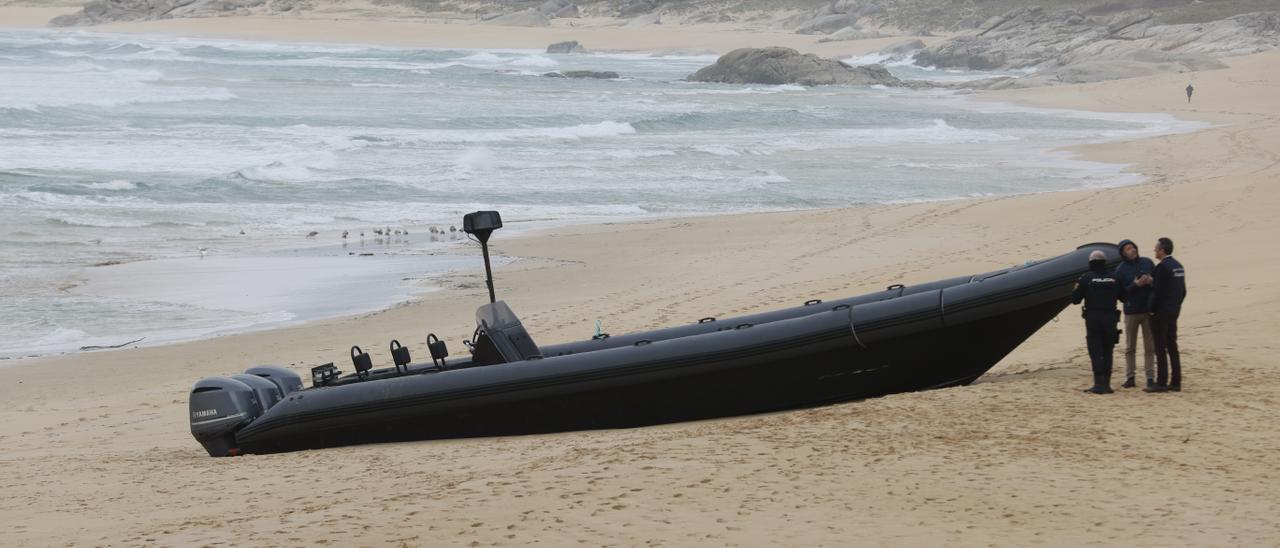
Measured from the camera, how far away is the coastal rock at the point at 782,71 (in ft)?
177

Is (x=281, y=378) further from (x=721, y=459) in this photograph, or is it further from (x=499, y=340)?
(x=721, y=459)

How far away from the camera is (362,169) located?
84.2 ft

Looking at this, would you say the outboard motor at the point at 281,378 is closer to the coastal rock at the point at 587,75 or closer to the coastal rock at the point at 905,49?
the coastal rock at the point at 587,75

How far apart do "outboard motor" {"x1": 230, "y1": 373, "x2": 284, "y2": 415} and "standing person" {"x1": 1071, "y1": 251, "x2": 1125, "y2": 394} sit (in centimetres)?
492

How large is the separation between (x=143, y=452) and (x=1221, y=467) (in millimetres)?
6275

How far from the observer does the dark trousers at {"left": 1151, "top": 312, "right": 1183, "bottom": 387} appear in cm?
789

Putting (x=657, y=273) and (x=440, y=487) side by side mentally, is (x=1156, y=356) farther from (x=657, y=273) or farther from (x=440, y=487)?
(x=657, y=273)

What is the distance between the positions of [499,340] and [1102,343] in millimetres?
3517

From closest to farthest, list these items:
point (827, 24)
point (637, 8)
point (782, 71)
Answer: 1. point (782, 71)
2. point (827, 24)
3. point (637, 8)

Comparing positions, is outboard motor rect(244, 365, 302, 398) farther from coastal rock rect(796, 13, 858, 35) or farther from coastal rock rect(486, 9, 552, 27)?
coastal rock rect(486, 9, 552, 27)

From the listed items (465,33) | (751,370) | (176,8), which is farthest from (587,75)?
(176,8)

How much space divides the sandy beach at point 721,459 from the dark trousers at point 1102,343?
6.6 inches

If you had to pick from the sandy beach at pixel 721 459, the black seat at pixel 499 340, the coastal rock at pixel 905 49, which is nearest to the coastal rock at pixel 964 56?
the coastal rock at pixel 905 49

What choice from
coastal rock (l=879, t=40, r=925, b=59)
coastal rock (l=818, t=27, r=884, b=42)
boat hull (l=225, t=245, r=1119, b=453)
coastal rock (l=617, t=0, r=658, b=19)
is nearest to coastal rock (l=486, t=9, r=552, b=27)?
coastal rock (l=617, t=0, r=658, b=19)
